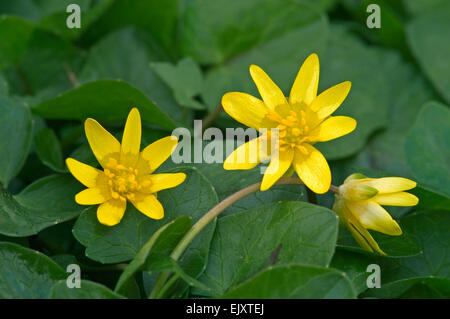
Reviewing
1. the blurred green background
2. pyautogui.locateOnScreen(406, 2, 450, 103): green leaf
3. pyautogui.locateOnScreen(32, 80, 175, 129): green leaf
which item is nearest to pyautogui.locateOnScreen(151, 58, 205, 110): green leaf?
the blurred green background

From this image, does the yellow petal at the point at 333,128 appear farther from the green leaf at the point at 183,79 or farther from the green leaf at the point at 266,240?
the green leaf at the point at 183,79

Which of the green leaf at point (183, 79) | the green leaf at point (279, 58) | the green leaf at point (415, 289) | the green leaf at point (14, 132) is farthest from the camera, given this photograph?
the green leaf at point (279, 58)

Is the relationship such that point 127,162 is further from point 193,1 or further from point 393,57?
point 393,57

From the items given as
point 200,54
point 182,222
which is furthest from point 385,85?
point 182,222

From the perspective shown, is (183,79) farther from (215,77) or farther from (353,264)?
(353,264)

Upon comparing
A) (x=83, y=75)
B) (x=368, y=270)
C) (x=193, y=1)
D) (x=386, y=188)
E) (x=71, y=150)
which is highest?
(x=193, y=1)

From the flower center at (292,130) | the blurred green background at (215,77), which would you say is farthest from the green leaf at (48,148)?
the flower center at (292,130)
